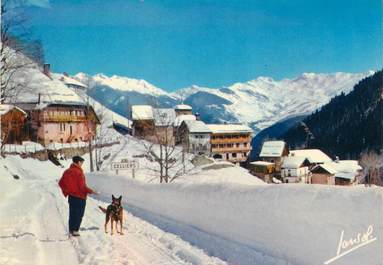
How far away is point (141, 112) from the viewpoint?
8.80m

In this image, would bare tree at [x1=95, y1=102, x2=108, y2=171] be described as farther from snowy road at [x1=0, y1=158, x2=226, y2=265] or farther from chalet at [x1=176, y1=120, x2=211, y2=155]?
chalet at [x1=176, y1=120, x2=211, y2=155]

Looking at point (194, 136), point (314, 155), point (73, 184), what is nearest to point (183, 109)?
point (314, 155)

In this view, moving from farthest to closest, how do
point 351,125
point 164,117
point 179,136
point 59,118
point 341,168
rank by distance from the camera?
point 179,136, point 351,125, point 164,117, point 341,168, point 59,118

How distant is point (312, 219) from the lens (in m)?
5.67

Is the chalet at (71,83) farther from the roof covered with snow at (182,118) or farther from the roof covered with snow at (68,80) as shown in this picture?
the roof covered with snow at (182,118)

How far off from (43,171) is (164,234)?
2.51m

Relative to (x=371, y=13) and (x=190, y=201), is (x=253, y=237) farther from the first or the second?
(x=371, y=13)

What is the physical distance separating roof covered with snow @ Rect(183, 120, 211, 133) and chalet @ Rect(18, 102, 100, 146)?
244 centimetres

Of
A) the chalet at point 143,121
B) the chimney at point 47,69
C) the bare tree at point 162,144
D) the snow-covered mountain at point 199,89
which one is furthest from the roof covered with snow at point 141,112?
the chimney at point 47,69

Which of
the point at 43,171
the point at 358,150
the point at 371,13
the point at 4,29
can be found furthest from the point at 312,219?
the point at 4,29

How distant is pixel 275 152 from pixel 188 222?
13.1ft

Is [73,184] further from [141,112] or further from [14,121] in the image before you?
[141,112]

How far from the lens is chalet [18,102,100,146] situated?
7023mm

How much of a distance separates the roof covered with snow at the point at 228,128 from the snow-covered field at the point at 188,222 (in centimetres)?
134
